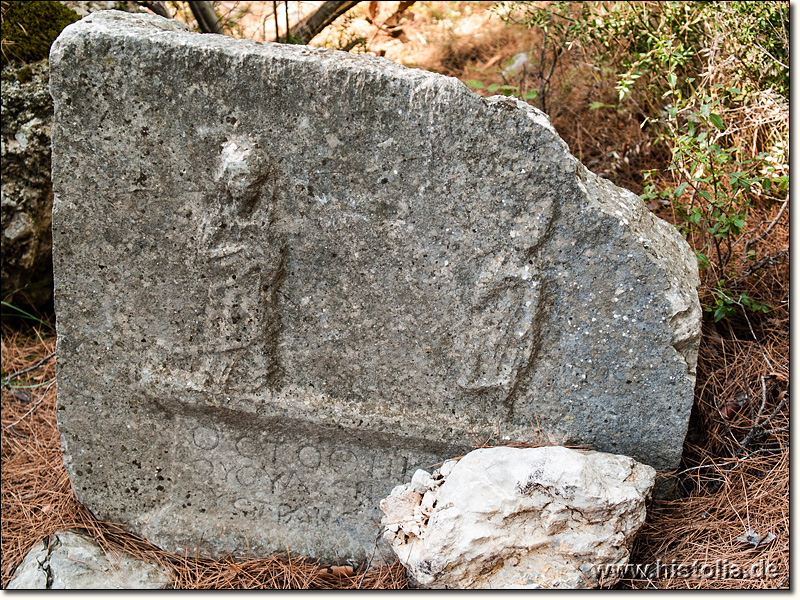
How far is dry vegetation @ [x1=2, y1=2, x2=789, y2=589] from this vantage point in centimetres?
197

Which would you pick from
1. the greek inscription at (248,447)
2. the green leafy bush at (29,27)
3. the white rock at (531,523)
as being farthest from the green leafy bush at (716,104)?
the green leafy bush at (29,27)

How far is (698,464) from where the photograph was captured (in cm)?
217

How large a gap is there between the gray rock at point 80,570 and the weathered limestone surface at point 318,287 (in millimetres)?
127

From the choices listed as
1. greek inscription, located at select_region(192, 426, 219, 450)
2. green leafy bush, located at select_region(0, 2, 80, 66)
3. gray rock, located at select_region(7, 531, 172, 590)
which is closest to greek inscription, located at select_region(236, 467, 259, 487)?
greek inscription, located at select_region(192, 426, 219, 450)

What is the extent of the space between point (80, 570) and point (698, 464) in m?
1.75

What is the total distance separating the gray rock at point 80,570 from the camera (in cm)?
211

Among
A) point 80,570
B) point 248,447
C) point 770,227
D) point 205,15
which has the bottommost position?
point 80,570

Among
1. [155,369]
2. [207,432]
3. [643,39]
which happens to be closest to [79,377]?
→ [155,369]

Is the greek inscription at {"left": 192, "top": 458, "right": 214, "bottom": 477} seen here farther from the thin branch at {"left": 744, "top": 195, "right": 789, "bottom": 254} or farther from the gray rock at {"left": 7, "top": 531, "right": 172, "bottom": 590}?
the thin branch at {"left": 744, "top": 195, "right": 789, "bottom": 254}

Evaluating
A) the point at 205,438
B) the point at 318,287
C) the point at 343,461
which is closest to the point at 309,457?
the point at 343,461

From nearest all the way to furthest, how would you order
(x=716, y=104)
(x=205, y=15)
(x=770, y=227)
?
(x=770, y=227), (x=716, y=104), (x=205, y=15)

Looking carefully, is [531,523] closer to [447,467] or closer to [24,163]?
[447,467]

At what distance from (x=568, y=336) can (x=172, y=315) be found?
0.99 metres

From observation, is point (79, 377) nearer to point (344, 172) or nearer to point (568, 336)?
point (344, 172)
